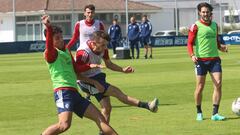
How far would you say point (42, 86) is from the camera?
2162 cm

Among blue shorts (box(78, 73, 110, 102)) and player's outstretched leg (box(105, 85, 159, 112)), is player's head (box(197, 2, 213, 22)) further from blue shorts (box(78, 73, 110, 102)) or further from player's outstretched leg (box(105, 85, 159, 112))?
player's outstretched leg (box(105, 85, 159, 112))

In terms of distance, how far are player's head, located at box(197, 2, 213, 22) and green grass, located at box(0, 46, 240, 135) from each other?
1.93m

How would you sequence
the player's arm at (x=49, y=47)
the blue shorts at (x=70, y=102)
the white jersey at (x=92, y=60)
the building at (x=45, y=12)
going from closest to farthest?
1. the player's arm at (x=49, y=47)
2. the blue shorts at (x=70, y=102)
3. the white jersey at (x=92, y=60)
4. the building at (x=45, y=12)

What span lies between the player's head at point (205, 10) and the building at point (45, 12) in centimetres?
5762

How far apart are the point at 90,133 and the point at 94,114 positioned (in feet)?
8.83

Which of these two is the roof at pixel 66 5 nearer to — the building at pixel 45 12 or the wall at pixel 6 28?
the building at pixel 45 12

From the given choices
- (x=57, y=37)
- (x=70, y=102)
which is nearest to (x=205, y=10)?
(x=57, y=37)

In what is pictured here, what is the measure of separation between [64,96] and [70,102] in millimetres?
114

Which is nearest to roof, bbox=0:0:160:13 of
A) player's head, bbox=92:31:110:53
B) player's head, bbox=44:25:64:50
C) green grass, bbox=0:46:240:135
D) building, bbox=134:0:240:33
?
building, bbox=134:0:240:33

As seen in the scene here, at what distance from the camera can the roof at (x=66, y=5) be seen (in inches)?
2980

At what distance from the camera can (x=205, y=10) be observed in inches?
519

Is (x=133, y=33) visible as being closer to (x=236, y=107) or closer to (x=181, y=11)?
(x=236, y=107)

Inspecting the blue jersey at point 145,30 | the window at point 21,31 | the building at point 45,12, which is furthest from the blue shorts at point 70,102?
the window at point 21,31

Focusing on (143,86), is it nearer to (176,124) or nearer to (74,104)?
→ (176,124)
